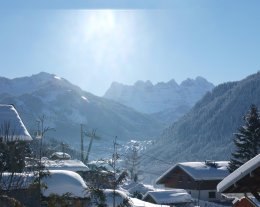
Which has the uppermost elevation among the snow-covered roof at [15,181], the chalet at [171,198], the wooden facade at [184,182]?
the wooden facade at [184,182]

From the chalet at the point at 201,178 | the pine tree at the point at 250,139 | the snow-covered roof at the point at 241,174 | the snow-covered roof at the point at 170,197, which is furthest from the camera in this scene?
the chalet at the point at 201,178

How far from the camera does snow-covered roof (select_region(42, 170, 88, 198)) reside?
18344mm

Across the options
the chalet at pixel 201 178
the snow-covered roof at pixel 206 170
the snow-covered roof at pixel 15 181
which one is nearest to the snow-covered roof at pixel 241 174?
the snow-covered roof at pixel 15 181

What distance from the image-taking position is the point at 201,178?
49906mm

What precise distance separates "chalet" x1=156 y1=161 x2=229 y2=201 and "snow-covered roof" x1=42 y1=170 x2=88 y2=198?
3153 cm

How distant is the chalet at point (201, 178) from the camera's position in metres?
50.4

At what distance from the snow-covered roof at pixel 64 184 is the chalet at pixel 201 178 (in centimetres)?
3153

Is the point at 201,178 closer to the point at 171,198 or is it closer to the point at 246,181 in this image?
the point at 171,198

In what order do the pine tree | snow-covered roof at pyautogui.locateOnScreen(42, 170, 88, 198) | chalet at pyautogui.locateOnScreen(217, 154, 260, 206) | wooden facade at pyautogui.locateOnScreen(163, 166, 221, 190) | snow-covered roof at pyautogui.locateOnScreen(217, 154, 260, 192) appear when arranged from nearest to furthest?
snow-covered roof at pyautogui.locateOnScreen(217, 154, 260, 192), chalet at pyautogui.locateOnScreen(217, 154, 260, 206), snow-covered roof at pyautogui.locateOnScreen(42, 170, 88, 198), the pine tree, wooden facade at pyautogui.locateOnScreen(163, 166, 221, 190)

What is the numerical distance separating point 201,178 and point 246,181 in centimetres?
4056

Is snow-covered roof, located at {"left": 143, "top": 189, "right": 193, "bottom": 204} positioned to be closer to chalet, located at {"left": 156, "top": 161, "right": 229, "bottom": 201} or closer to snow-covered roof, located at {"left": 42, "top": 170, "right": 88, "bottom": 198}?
chalet, located at {"left": 156, "top": 161, "right": 229, "bottom": 201}

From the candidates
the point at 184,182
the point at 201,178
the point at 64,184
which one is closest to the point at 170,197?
the point at 201,178

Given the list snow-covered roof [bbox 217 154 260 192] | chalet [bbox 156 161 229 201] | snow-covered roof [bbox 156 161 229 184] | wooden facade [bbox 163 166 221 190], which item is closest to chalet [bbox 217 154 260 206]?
snow-covered roof [bbox 217 154 260 192]

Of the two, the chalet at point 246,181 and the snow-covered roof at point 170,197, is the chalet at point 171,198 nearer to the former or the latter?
the snow-covered roof at point 170,197
